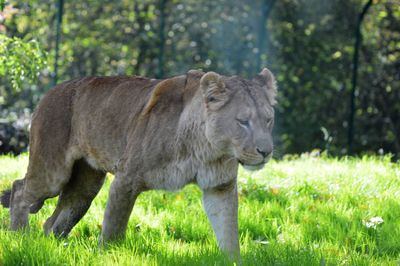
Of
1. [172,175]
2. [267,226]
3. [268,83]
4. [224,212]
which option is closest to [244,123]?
[268,83]

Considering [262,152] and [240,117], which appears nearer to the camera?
[262,152]

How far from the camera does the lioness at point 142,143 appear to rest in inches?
195

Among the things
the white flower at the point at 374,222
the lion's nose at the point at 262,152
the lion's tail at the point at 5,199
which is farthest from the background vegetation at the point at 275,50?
the lion's nose at the point at 262,152

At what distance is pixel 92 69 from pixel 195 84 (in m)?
9.73

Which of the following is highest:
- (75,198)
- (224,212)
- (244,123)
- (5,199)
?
(244,123)

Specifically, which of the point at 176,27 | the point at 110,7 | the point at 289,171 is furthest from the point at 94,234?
the point at 110,7

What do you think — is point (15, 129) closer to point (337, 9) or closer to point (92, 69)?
point (92, 69)

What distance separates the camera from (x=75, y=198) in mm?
6191

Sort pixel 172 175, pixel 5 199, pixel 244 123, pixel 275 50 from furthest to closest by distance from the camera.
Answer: pixel 275 50 → pixel 5 199 → pixel 172 175 → pixel 244 123

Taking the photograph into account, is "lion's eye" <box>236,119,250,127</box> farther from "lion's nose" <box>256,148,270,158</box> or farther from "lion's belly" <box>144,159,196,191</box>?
"lion's belly" <box>144,159,196,191</box>

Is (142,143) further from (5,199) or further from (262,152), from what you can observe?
(5,199)

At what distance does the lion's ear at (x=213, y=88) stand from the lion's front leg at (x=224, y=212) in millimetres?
632

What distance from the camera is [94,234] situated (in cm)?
604

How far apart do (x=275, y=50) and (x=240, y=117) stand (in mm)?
9173
